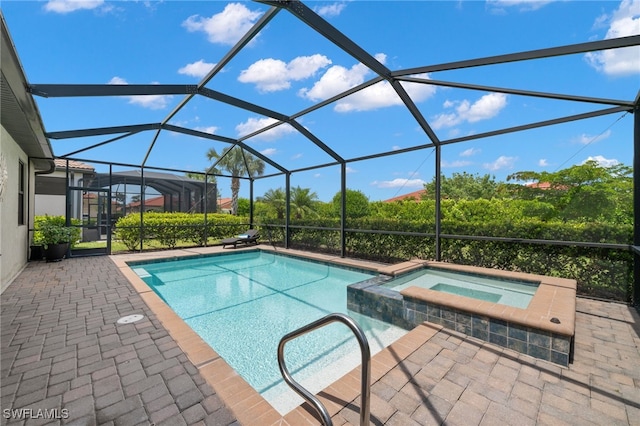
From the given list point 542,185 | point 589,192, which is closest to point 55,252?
point 542,185

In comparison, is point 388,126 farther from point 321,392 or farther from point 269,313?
point 321,392

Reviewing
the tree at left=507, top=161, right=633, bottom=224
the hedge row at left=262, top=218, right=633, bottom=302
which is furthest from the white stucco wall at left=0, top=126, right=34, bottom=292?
the tree at left=507, top=161, right=633, bottom=224

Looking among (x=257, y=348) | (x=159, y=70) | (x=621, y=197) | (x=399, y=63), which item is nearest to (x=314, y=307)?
(x=257, y=348)

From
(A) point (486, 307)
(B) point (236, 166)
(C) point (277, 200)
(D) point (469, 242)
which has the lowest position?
(A) point (486, 307)

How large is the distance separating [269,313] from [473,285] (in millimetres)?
3941

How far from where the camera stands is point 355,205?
41.6ft

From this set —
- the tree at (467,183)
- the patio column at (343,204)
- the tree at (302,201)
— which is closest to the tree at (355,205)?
the tree at (302,201)

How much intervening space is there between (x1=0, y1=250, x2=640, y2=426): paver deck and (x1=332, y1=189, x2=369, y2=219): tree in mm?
8889

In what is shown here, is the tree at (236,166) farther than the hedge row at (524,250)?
Yes

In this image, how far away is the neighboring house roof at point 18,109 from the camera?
295 cm

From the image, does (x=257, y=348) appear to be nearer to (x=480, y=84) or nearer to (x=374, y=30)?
(x=374, y=30)

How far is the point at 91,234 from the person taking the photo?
40.4ft

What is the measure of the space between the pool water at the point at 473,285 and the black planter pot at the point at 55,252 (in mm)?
8508

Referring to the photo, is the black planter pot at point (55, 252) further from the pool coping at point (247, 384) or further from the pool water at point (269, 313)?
the pool coping at point (247, 384)
